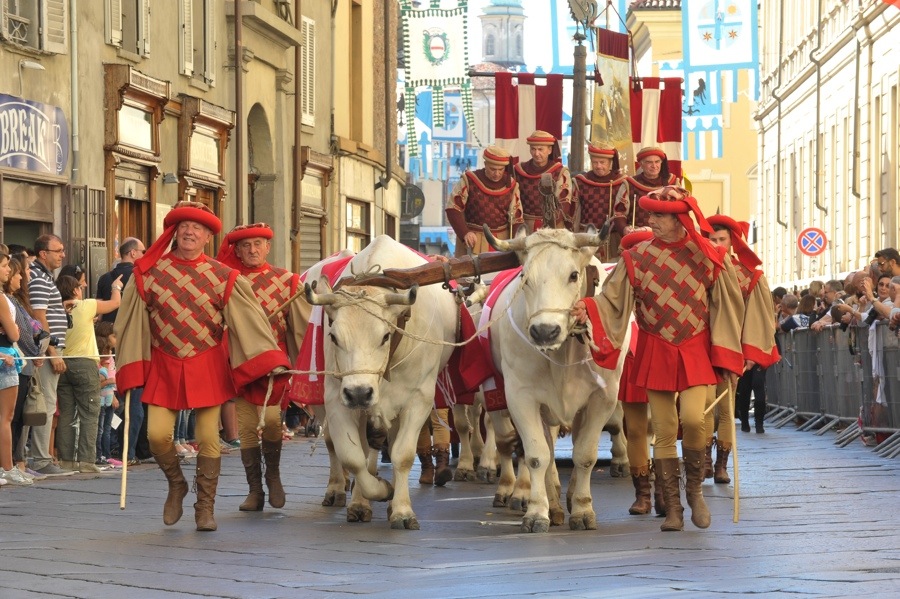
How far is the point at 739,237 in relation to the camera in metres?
12.7

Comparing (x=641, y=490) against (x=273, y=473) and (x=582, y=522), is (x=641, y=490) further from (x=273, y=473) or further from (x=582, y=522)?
(x=273, y=473)

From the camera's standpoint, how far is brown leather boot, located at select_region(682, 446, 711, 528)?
36.5ft

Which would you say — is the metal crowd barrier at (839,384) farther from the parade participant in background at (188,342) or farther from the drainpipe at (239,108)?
the drainpipe at (239,108)

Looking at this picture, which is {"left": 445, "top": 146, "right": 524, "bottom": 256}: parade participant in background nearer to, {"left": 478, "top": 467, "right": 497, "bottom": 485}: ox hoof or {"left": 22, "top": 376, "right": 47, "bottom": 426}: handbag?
{"left": 478, "top": 467, "right": 497, "bottom": 485}: ox hoof

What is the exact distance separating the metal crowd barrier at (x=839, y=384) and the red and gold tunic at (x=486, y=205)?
457 cm

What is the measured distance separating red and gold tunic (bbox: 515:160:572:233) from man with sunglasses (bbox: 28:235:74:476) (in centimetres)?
415

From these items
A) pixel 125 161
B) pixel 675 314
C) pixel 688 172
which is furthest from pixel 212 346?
pixel 688 172

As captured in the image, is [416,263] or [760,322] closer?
[760,322]

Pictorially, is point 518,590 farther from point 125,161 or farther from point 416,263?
point 125,161


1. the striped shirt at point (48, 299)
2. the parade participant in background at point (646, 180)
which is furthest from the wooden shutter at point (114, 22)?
the parade participant in background at point (646, 180)

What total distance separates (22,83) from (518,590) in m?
13.0

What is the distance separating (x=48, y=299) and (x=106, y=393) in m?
1.58

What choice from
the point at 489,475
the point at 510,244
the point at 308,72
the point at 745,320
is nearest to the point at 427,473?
the point at 489,475

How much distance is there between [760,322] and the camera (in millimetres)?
11781
